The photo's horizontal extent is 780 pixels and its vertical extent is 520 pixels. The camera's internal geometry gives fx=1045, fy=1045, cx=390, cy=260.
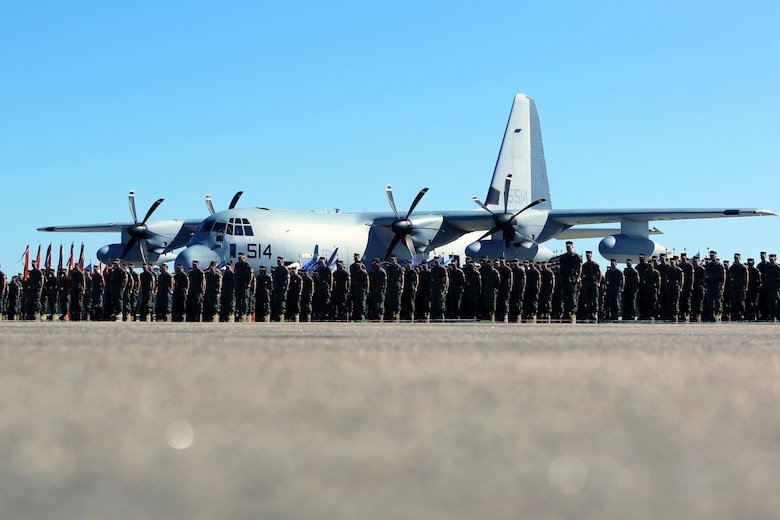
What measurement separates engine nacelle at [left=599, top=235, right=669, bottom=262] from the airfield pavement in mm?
25088

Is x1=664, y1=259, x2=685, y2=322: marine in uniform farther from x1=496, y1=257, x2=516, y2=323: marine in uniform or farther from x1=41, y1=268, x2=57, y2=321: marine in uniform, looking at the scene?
x1=41, y1=268, x2=57, y2=321: marine in uniform

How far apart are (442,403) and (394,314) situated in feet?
62.1

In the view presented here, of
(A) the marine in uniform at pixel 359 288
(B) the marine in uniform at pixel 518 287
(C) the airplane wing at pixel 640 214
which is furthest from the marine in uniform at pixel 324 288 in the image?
(C) the airplane wing at pixel 640 214

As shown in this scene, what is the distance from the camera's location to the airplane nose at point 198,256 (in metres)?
25.2

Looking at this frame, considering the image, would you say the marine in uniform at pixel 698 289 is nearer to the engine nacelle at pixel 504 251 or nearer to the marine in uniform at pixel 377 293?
the marine in uniform at pixel 377 293

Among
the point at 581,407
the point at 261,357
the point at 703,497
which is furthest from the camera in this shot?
the point at 261,357

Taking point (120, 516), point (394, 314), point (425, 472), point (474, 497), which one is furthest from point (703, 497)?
point (394, 314)

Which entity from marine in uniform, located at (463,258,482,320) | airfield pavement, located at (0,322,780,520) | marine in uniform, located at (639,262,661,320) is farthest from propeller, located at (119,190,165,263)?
airfield pavement, located at (0,322,780,520)

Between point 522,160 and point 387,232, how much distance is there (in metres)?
9.74

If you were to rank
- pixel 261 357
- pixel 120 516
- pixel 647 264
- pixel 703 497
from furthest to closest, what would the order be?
pixel 647 264
pixel 261 357
pixel 703 497
pixel 120 516

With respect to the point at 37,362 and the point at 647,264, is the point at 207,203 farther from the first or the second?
the point at 37,362

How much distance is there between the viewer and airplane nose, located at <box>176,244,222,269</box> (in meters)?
25.2

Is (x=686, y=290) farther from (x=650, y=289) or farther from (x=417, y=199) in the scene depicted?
(x=417, y=199)

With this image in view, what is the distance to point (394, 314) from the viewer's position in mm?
22672
